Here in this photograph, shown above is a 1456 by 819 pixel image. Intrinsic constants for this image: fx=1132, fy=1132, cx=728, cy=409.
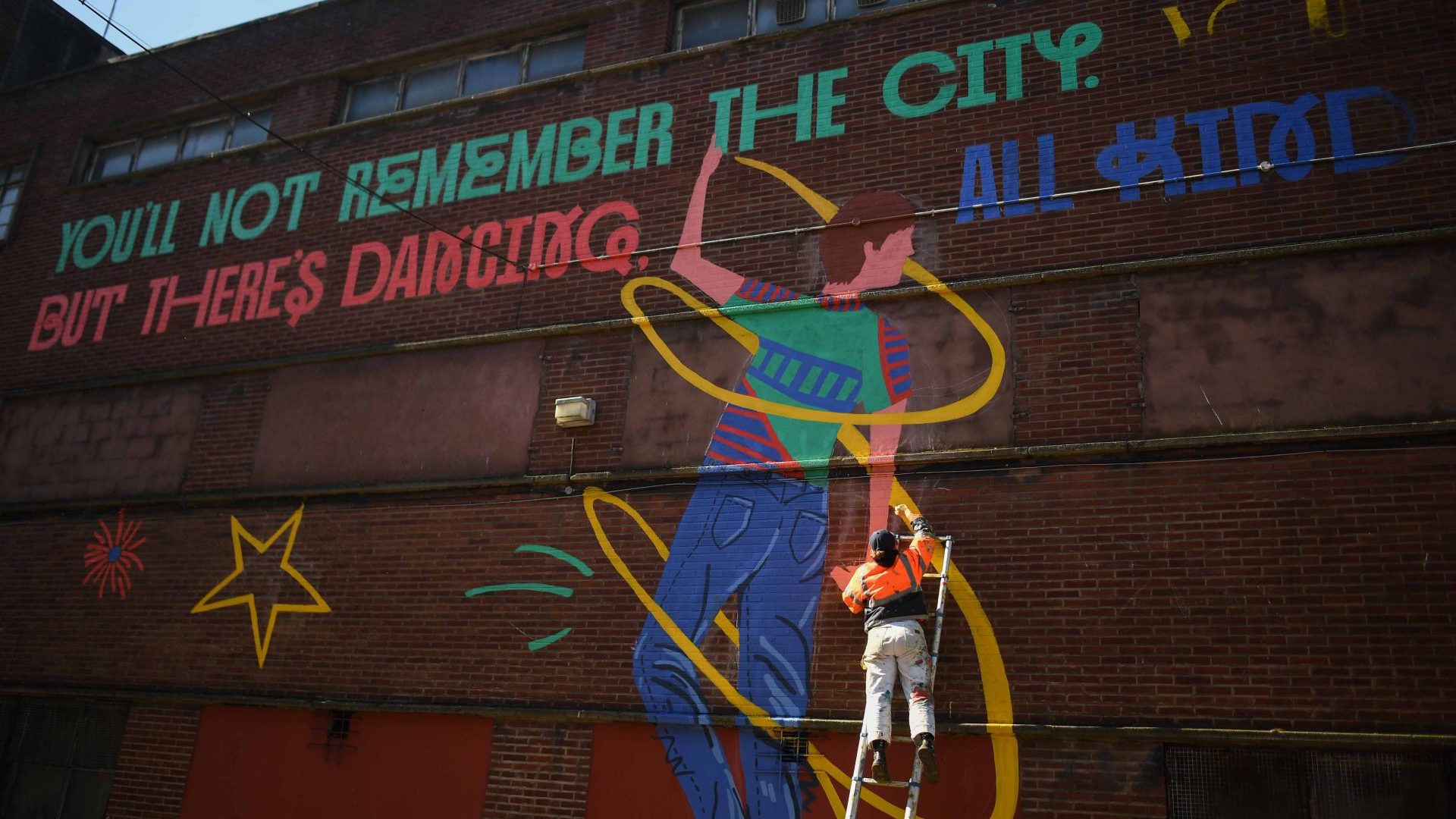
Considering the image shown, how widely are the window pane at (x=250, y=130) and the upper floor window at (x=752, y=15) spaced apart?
5.75 m

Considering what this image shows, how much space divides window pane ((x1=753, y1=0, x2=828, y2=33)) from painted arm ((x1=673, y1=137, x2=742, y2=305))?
1.48 metres

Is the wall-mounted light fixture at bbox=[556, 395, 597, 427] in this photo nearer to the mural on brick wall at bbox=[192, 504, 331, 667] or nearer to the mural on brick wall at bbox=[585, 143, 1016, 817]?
the mural on brick wall at bbox=[585, 143, 1016, 817]

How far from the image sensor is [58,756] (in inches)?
468

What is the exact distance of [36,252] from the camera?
15.0 meters

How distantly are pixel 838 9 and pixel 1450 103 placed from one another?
5458mm

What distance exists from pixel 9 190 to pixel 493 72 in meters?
7.94

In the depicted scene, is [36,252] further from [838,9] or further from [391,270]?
[838,9]

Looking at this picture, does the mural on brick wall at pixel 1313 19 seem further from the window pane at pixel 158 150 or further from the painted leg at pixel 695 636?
the window pane at pixel 158 150

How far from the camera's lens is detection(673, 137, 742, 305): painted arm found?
1059cm

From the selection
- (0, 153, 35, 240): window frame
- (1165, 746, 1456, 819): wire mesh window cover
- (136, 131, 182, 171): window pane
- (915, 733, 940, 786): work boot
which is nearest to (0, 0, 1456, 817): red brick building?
(1165, 746, 1456, 819): wire mesh window cover

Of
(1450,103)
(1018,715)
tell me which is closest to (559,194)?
(1018,715)

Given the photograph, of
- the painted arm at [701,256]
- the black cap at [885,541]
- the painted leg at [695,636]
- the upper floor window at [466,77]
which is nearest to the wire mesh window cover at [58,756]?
the painted leg at [695,636]

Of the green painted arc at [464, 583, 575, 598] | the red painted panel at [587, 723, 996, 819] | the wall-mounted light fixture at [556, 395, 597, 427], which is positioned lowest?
the red painted panel at [587, 723, 996, 819]

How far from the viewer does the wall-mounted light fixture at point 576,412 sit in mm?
10500
